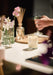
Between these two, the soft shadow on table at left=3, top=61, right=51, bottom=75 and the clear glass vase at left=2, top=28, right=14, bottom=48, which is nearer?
the soft shadow on table at left=3, top=61, right=51, bottom=75

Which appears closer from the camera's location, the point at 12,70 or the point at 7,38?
the point at 12,70

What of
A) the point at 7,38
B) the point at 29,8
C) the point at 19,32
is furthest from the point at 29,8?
the point at 7,38

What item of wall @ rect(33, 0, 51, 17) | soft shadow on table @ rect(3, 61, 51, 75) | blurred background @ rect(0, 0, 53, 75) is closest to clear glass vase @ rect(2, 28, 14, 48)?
soft shadow on table @ rect(3, 61, 51, 75)

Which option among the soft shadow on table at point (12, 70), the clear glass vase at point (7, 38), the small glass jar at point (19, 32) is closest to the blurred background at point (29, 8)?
the small glass jar at point (19, 32)

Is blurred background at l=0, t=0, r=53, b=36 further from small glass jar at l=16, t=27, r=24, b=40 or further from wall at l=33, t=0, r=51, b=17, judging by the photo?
small glass jar at l=16, t=27, r=24, b=40

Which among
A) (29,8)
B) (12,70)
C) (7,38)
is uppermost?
(29,8)

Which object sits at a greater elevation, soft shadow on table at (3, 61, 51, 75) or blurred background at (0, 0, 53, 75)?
blurred background at (0, 0, 53, 75)

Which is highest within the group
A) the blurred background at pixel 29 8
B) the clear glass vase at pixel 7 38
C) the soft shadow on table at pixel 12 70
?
the blurred background at pixel 29 8

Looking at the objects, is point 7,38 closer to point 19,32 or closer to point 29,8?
point 19,32

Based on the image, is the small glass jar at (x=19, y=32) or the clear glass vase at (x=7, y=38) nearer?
the clear glass vase at (x=7, y=38)

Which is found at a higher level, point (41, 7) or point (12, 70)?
point (41, 7)

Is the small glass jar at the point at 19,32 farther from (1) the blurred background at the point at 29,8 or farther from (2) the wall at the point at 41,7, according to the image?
(2) the wall at the point at 41,7

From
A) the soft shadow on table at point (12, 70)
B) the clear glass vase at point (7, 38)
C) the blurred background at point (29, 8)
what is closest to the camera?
the soft shadow on table at point (12, 70)

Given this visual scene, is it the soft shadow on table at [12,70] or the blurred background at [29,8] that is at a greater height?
the blurred background at [29,8]
